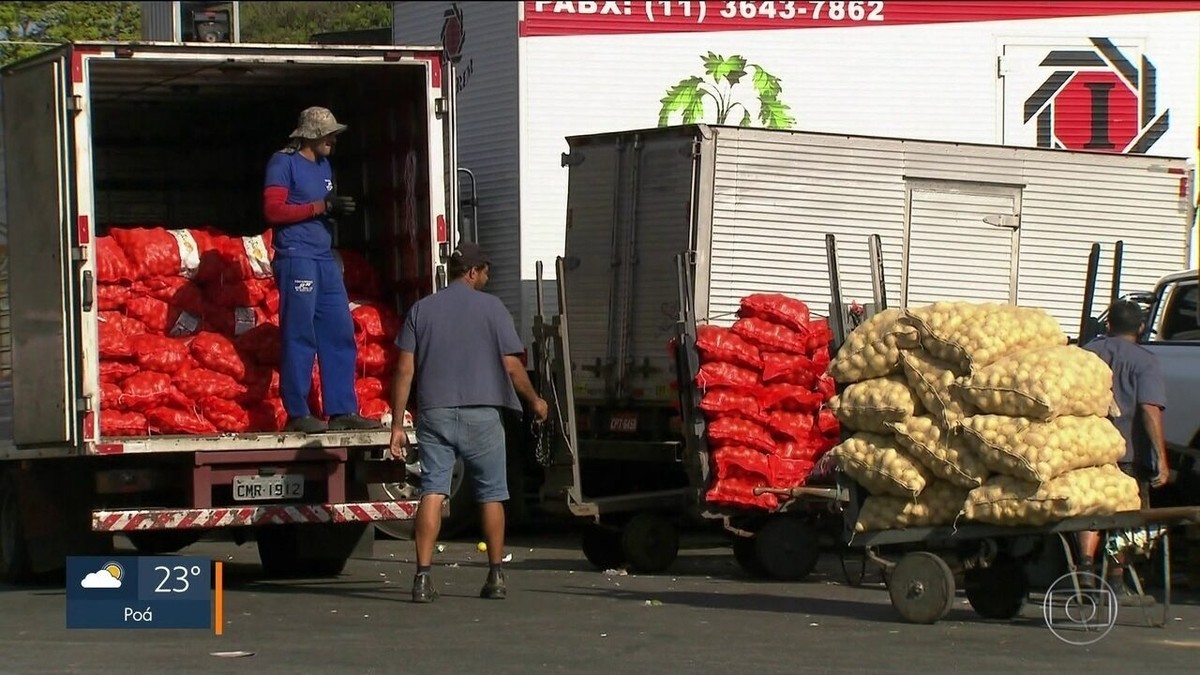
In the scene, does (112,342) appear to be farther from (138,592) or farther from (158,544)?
(158,544)

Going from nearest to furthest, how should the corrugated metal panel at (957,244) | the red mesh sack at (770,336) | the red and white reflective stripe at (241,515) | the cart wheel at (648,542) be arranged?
the red and white reflective stripe at (241,515)
the red mesh sack at (770,336)
the cart wheel at (648,542)
the corrugated metal panel at (957,244)

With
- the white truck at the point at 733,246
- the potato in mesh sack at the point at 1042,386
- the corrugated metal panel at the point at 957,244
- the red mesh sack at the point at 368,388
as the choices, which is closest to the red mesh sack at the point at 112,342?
the red mesh sack at the point at 368,388

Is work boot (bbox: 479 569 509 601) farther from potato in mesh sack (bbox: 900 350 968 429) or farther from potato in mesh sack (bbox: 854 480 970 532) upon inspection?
potato in mesh sack (bbox: 900 350 968 429)

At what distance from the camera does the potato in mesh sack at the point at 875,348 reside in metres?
10.8

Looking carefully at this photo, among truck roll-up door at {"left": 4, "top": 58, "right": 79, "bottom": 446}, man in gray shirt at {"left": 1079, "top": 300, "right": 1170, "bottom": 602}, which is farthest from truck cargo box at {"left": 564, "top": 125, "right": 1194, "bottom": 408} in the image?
truck roll-up door at {"left": 4, "top": 58, "right": 79, "bottom": 446}

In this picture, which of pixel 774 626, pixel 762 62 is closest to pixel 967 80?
pixel 762 62

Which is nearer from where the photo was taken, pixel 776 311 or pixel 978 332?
pixel 978 332

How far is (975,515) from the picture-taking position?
34.1 ft

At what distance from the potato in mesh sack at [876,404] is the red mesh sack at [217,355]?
406cm

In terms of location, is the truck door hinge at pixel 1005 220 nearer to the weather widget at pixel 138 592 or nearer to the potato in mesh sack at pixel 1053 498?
the potato in mesh sack at pixel 1053 498

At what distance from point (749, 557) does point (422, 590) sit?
283 cm

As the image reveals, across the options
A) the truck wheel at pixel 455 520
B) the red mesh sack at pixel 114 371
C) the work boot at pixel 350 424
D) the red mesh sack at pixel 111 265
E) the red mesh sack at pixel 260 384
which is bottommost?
the truck wheel at pixel 455 520

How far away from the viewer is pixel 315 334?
41.5 ft

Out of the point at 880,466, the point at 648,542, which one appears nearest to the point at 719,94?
the point at 648,542
